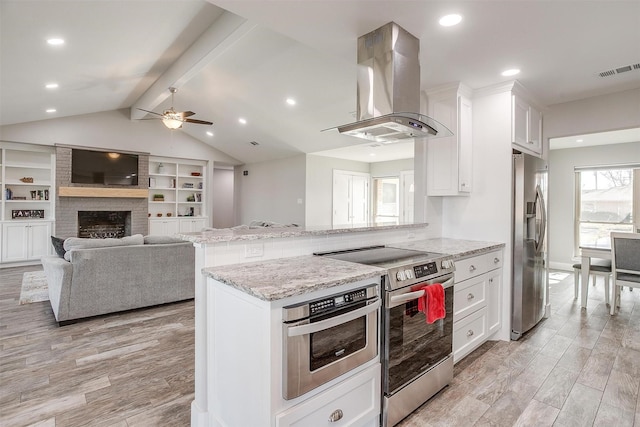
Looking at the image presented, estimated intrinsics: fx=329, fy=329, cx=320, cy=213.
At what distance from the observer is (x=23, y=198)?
6691mm


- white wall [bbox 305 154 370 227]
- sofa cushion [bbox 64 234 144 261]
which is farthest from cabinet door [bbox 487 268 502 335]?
white wall [bbox 305 154 370 227]

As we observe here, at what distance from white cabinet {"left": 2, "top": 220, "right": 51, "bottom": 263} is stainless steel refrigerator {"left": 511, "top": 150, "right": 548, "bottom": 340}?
8070 millimetres

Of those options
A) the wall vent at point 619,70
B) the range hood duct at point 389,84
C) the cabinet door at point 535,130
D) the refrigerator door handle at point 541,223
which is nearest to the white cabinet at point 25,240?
the range hood duct at point 389,84

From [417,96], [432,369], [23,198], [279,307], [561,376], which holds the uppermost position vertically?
[417,96]

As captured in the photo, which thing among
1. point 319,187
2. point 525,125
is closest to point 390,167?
point 319,187

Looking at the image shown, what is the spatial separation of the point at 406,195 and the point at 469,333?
6241 millimetres

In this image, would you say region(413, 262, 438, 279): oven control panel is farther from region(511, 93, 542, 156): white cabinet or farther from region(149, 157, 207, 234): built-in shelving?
region(149, 157, 207, 234): built-in shelving

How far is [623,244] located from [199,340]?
4462 millimetres

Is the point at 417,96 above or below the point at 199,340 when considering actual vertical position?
above

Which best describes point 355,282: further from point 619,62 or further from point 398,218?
point 398,218

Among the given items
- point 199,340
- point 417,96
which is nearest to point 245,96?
point 417,96

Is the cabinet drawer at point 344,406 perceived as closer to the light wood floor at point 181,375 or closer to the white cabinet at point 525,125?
the light wood floor at point 181,375

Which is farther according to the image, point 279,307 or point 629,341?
point 629,341

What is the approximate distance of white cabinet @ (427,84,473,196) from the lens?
3193mm
